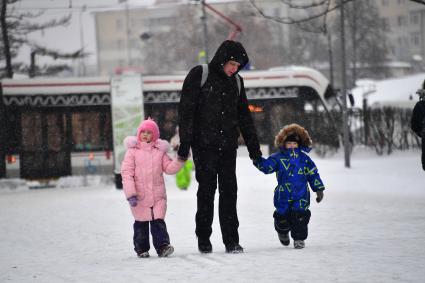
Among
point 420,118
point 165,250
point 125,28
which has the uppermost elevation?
point 125,28

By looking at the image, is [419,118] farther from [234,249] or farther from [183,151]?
[183,151]

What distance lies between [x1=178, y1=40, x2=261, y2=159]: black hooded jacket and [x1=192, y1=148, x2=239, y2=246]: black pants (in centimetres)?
9

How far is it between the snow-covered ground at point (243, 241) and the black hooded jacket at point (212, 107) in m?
1.03

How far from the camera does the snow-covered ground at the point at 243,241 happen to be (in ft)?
23.4

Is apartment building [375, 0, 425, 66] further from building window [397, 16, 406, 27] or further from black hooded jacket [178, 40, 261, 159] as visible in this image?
black hooded jacket [178, 40, 261, 159]

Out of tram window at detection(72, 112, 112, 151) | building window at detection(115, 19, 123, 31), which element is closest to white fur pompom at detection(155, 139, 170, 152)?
tram window at detection(72, 112, 112, 151)

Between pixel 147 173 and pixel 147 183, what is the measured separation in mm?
95

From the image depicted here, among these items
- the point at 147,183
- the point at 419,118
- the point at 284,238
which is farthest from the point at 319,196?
the point at 419,118

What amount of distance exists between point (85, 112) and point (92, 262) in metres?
20.7

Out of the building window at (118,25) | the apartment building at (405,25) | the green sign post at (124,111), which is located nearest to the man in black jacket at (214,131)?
the green sign post at (124,111)

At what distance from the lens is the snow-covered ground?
7129 mm

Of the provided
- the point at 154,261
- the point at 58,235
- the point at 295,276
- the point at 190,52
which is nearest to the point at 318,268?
the point at 295,276

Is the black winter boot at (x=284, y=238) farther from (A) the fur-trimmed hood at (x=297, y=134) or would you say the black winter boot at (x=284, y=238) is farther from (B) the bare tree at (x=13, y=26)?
(B) the bare tree at (x=13, y=26)

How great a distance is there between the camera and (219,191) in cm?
855
